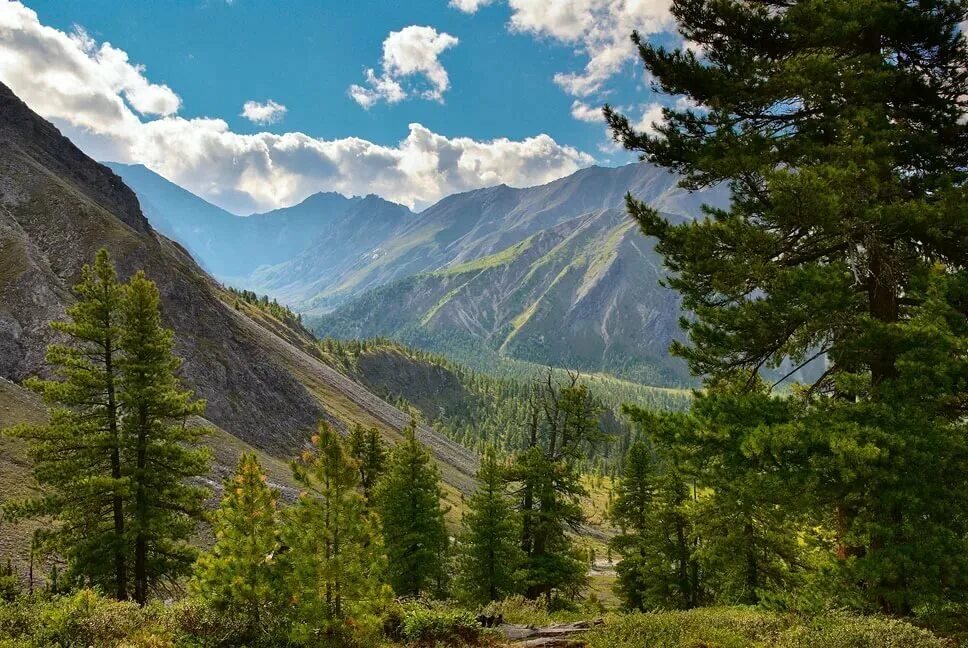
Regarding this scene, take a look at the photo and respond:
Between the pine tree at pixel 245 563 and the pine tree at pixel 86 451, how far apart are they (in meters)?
7.82

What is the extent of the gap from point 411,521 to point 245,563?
1768 cm

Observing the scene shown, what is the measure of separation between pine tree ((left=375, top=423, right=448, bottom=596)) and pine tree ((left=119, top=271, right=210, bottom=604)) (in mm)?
11060

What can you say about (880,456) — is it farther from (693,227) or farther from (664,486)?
(664,486)

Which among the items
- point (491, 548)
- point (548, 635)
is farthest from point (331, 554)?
point (491, 548)

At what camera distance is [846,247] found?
11.9 meters

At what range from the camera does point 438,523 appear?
98.4 feet

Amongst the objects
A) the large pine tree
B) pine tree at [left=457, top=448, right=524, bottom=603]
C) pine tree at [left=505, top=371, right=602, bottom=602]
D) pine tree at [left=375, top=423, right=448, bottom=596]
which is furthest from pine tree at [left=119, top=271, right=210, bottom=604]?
the large pine tree

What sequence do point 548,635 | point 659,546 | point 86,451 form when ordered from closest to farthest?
point 548,635, point 86,451, point 659,546

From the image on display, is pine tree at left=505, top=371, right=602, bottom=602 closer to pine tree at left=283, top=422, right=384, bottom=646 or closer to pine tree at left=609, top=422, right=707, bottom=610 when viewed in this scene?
pine tree at left=609, top=422, right=707, bottom=610

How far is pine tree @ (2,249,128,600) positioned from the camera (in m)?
18.8

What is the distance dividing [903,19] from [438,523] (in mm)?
28075

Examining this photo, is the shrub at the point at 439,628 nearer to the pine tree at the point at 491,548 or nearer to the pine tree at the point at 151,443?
the pine tree at the point at 151,443

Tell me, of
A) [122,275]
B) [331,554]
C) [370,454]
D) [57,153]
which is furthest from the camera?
[57,153]

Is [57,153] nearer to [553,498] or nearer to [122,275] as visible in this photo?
[122,275]
